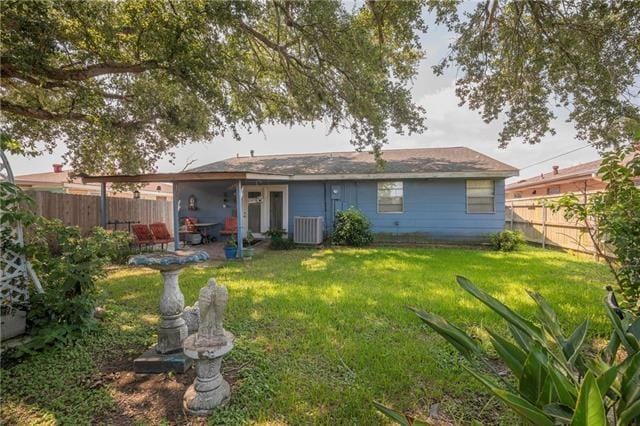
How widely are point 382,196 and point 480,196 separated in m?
3.39

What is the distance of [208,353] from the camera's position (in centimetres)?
217

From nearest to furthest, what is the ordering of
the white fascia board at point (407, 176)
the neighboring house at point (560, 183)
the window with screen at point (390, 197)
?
the white fascia board at point (407, 176), the window with screen at point (390, 197), the neighboring house at point (560, 183)

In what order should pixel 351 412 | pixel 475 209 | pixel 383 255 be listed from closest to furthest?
pixel 351 412, pixel 383 255, pixel 475 209

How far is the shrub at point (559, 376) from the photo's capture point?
3.09ft

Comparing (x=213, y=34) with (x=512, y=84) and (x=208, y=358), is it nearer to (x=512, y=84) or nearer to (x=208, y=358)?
(x=208, y=358)

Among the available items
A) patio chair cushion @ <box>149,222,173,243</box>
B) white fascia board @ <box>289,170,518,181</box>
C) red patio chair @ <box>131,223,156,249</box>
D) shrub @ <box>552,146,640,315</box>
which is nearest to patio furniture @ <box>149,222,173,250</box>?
patio chair cushion @ <box>149,222,173,243</box>

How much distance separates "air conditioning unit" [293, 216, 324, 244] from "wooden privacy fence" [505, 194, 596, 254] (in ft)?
20.9

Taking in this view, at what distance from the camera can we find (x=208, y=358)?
2.17 metres

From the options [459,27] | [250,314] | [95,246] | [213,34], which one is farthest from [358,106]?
[95,246]

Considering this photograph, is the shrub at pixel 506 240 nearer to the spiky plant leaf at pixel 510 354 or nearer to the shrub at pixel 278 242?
the shrub at pixel 278 242

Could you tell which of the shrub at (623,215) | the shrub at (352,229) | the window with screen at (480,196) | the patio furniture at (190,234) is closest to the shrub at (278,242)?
the shrub at (352,229)

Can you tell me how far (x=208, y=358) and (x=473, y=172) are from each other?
9.94m

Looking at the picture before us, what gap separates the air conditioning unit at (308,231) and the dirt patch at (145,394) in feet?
24.0

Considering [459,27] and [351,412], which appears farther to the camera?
[459,27]
